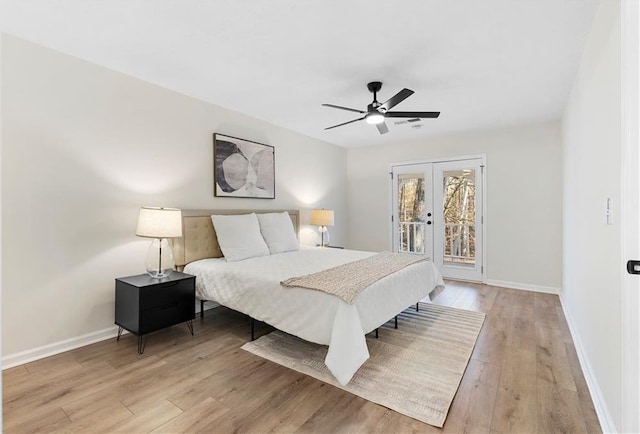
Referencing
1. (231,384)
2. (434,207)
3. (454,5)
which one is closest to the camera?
(454,5)

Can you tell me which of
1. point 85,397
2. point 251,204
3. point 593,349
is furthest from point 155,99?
point 593,349

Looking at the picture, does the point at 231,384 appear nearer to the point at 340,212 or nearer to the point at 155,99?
the point at 155,99

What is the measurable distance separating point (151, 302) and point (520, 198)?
15.8ft

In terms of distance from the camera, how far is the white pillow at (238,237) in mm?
3512

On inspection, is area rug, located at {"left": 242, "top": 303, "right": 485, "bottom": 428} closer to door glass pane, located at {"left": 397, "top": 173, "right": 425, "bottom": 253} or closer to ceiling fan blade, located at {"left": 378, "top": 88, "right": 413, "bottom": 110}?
ceiling fan blade, located at {"left": 378, "top": 88, "right": 413, "bottom": 110}

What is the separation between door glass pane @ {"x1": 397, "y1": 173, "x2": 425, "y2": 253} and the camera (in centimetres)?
558

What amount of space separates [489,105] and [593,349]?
110 inches

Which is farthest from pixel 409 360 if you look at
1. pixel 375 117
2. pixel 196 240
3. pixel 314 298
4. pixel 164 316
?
pixel 196 240

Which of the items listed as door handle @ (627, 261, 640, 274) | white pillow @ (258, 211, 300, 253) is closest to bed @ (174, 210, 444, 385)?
white pillow @ (258, 211, 300, 253)

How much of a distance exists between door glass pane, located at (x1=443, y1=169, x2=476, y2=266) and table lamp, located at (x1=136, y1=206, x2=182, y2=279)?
13.5ft

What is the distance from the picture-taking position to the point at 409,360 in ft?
8.26

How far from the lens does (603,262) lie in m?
1.90

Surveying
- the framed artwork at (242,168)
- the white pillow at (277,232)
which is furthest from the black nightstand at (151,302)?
the framed artwork at (242,168)

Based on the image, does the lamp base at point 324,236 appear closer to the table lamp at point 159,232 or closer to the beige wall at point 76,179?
the beige wall at point 76,179
